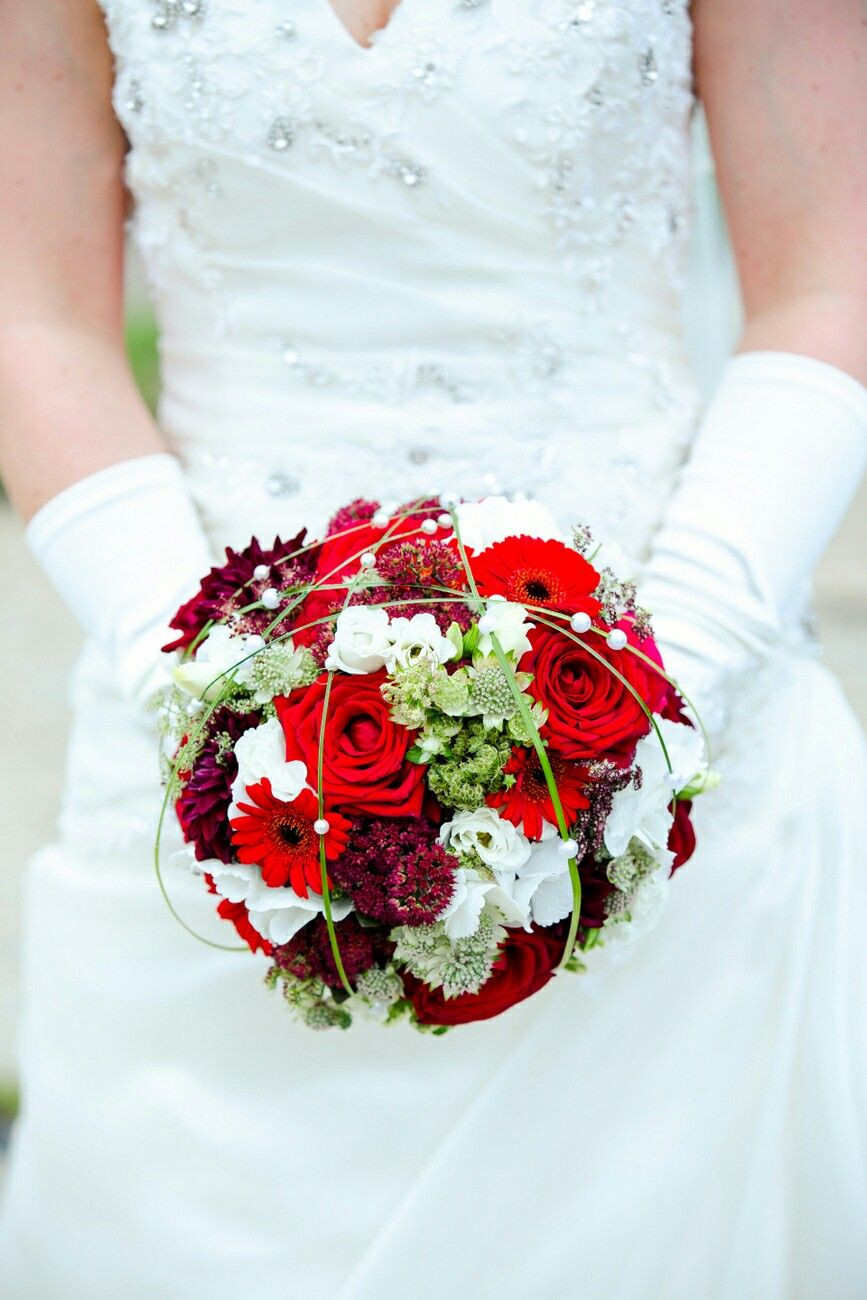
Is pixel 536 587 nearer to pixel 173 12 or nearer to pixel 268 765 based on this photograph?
pixel 268 765

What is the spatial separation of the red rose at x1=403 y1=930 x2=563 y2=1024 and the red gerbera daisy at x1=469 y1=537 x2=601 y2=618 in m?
0.29

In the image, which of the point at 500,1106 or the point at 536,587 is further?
the point at 500,1106

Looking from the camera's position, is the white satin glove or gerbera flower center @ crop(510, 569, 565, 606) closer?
gerbera flower center @ crop(510, 569, 565, 606)

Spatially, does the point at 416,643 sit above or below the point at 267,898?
above

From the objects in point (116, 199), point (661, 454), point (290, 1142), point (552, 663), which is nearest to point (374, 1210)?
point (290, 1142)

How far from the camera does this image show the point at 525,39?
4.24 ft

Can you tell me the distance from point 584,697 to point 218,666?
0.32 metres

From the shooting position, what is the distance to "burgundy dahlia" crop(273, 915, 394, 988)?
38.3 inches

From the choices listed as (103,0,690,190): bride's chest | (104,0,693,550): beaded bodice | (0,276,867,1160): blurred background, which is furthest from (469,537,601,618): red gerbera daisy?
(0,276,867,1160): blurred background

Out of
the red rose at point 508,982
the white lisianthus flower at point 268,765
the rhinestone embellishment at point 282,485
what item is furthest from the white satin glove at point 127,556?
the red rose at point 508,982

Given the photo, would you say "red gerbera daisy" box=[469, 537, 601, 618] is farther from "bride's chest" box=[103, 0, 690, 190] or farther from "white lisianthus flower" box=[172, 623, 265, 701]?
"bride's chest" box=[103, 0, 690, 190]

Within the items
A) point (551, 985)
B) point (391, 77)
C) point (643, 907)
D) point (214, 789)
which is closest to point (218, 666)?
point (214, 789)

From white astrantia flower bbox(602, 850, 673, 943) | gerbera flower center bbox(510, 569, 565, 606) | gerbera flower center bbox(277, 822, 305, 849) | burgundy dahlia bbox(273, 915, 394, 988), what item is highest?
gerbera flower center bbox(510, 569, 565, 606)

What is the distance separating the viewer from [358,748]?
91cm
